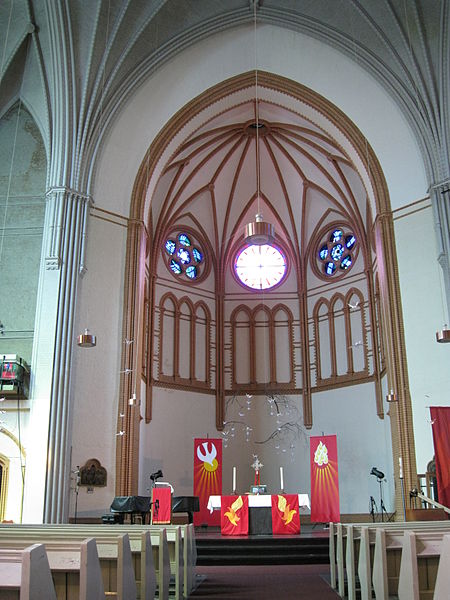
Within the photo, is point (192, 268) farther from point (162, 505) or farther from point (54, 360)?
point (162, 505)

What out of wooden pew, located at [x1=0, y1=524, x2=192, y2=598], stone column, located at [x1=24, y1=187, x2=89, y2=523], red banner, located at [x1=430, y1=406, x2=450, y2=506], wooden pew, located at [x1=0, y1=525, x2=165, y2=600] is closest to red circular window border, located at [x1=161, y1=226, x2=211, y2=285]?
stone column, located at [x1=24, y1=187, x2=89, y2=523]

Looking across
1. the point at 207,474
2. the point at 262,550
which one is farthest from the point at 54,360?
the point at 207,474

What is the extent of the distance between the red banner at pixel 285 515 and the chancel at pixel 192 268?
→ 51mm

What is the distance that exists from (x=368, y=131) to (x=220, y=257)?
386 inches

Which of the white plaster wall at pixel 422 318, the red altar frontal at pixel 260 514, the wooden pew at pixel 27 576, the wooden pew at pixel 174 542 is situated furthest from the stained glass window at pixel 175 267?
the wooden pew at pixel 27 576

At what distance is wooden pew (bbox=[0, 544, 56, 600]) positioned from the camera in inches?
125

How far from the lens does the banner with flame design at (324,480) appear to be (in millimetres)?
21391

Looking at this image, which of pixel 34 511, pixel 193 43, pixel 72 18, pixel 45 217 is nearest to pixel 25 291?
pixel 45 217

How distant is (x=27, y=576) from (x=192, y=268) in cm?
2386

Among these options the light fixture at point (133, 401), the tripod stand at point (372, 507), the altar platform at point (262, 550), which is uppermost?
the light fixture at point (133, 401)

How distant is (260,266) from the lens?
91.1ft

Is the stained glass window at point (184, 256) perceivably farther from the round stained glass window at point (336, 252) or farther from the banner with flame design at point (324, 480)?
the banner with flame design at point (324, 480)

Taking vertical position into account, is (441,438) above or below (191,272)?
below

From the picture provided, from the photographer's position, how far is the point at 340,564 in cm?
843
